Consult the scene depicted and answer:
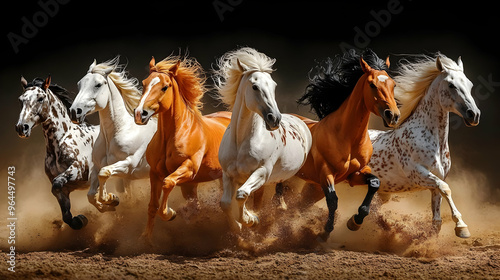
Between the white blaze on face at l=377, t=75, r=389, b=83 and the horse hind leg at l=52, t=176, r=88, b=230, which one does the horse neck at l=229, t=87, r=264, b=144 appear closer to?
the white blaze on face at l=377, t=75, r=389, b=83

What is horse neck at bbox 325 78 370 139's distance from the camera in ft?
22.7

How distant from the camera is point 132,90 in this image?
752 cm

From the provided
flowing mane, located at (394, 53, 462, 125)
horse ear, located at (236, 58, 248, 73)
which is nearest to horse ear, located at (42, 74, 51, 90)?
horse ear, located at (236, 58, 248, 73)

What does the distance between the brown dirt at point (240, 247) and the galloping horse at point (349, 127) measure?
385 mm

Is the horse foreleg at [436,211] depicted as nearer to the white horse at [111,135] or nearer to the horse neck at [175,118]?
the horse neck at [175,118]

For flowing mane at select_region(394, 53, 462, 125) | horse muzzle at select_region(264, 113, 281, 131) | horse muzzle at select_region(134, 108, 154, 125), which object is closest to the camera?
horse muzzle at select_region(264, 113, 281, 131)

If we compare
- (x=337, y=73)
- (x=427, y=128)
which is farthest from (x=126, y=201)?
(x=427, y=128)

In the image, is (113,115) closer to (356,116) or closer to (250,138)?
(250,138)

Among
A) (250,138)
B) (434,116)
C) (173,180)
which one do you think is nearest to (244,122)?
(250,138)

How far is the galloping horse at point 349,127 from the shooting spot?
669 centimetres

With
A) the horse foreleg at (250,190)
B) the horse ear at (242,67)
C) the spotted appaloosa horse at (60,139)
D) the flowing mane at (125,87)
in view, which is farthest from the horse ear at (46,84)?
the horse foreleg at (250,190)

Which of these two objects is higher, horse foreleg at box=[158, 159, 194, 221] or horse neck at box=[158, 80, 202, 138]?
horse neck at box=[158, 80, 202, 138]

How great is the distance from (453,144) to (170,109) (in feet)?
13.7

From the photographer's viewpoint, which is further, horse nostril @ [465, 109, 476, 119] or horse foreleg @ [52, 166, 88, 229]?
horse foreleg @ [52, 166, 88, 229]
